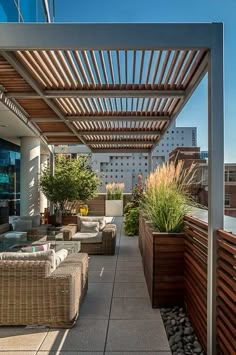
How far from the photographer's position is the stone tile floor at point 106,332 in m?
2.96

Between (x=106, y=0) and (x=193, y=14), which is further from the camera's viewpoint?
(x=106, y=0)

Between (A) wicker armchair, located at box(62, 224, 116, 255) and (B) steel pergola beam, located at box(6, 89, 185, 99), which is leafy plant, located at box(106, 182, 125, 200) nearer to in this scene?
(A) wicker armchair, located at box(62, 224, 116, 255)

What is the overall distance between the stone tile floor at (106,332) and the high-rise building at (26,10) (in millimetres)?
4851

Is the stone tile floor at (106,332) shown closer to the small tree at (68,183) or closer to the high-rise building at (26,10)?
the high-rise building at (26,10)

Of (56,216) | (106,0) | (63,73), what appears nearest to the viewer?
(63,73)

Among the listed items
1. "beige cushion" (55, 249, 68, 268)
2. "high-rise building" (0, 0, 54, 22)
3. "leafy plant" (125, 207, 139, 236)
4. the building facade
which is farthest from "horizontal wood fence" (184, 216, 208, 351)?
the building facade

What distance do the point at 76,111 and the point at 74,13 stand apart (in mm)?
3440

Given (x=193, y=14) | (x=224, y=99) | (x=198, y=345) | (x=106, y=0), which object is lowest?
(x=198, y=345)

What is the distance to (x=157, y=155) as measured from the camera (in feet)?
42.5

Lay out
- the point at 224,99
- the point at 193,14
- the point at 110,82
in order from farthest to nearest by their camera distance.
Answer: the point at 193,14
the point at 110,82
the point at 224,99

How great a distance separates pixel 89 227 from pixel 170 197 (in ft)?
12.1

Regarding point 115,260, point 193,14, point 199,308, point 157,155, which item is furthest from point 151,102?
point 157,155

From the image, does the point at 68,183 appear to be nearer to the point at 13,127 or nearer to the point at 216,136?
the point at 13,127

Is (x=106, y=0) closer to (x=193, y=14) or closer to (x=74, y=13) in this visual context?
(x=74, y=13)
